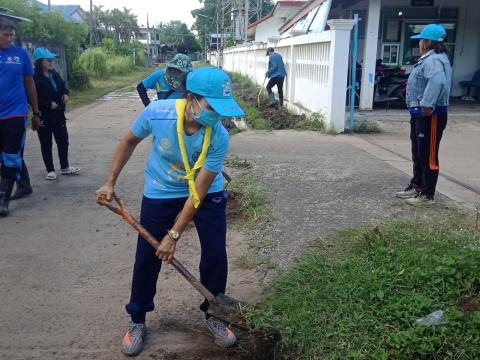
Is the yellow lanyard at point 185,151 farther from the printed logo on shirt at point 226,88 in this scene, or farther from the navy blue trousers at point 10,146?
the navy blue trousers at point 10,146

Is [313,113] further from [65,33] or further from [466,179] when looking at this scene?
[65,33]

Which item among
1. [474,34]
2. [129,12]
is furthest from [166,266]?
[129,12]

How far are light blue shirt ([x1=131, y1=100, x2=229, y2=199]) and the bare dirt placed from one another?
919 millimetres

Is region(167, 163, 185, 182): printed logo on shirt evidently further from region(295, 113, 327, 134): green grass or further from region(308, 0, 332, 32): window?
region(308, 0, 332, 32): window

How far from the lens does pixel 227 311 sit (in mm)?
2906

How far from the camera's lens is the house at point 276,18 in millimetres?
31344

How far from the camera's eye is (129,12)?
76.2 m

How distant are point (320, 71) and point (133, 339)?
8533mm

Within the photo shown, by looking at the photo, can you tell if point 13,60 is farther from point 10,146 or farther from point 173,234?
point 173,234

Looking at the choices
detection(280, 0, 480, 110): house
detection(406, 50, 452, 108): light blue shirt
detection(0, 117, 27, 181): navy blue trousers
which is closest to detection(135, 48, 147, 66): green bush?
detection(280, 0, 480, 110): house

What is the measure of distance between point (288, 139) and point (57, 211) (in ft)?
16.9

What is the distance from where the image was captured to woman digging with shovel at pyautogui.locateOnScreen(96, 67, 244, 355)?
259cm

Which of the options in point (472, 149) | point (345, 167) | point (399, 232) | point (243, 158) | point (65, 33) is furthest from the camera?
point (65, 33)

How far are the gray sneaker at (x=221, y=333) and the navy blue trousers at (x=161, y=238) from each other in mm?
177
